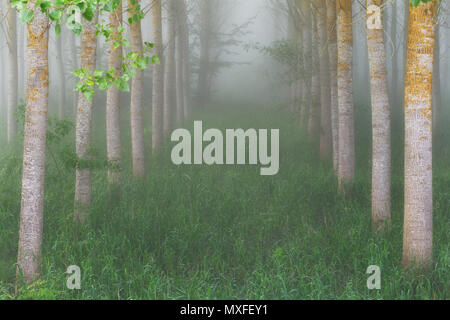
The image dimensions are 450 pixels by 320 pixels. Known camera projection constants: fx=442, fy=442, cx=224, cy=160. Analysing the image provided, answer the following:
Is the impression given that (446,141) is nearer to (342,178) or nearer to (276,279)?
(342,178)

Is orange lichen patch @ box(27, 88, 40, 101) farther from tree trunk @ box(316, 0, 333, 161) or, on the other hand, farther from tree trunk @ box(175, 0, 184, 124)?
tree trunk @ box(175, 0, 184, 124)

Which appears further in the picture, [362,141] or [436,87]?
[436,87]

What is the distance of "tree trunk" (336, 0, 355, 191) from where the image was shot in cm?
872

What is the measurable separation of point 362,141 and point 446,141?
3219mm

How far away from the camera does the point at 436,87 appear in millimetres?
15555

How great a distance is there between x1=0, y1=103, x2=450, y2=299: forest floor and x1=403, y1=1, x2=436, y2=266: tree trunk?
1.83 ft

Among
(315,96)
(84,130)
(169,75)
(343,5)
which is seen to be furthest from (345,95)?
(169,75)

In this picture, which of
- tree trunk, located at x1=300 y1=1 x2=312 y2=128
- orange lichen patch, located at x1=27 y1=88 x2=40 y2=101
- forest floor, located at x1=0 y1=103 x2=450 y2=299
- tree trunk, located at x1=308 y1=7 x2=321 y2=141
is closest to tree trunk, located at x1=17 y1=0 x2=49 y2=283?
orange lichen patch, located at x1=27 y1=88 x2=40 y2=101

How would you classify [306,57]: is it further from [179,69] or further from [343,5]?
[179,69]

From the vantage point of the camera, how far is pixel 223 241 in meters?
7.09

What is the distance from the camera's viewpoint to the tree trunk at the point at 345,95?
8.72 m

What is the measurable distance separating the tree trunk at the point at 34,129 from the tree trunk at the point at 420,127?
4.49m

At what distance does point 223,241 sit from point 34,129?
3344 mm
